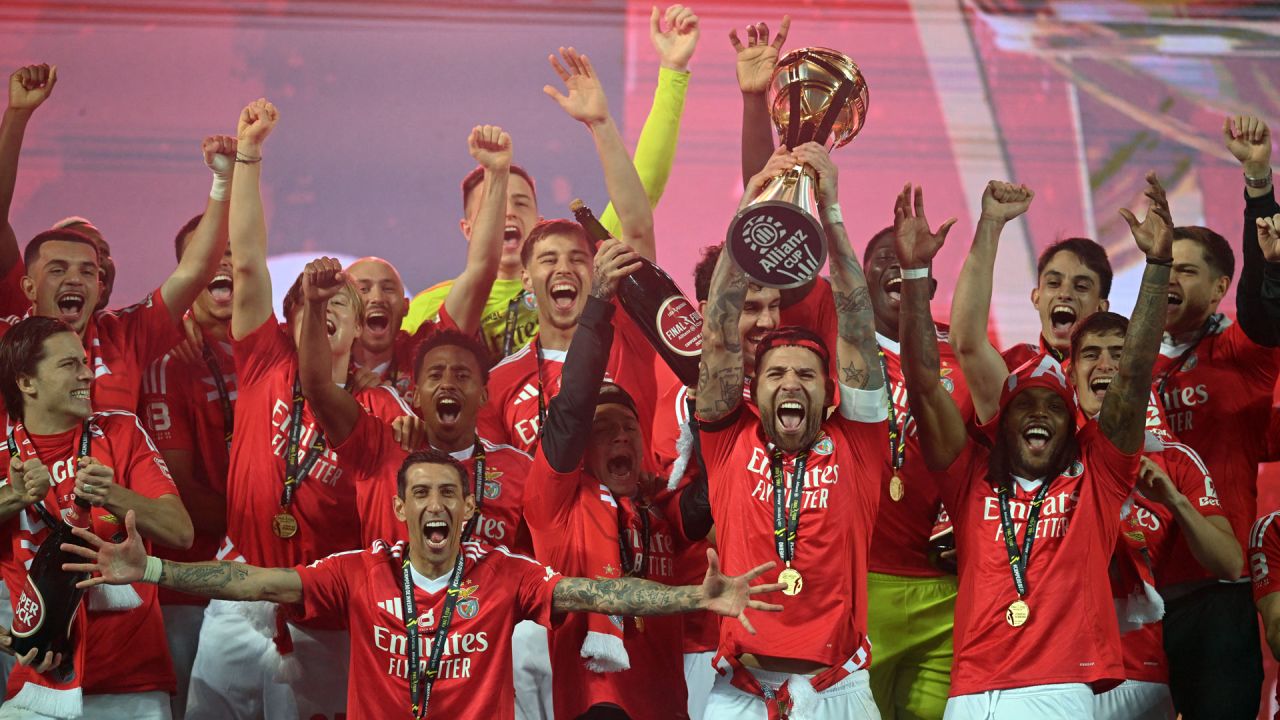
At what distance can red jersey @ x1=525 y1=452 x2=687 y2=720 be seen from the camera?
185 inches

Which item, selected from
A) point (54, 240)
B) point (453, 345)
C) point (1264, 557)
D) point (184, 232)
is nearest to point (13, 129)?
point (54, 240)

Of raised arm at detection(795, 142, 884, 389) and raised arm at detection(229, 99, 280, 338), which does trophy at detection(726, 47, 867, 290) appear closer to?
raised arm at detection(795, 142, 884, 389)

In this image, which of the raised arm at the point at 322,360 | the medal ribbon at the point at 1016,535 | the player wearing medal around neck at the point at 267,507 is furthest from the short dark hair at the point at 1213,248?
the raised arm at the point at 322,360

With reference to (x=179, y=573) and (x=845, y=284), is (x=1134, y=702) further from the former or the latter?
(x=179, y=573)

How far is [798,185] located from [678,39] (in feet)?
6.13

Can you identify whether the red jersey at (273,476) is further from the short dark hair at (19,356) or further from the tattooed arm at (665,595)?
the tattooed arm at (665,595)

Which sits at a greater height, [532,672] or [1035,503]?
[1035,503]

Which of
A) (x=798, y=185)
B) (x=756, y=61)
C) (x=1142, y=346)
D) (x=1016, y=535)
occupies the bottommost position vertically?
(x=1016, y=535)

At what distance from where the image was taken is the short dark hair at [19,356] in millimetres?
4664

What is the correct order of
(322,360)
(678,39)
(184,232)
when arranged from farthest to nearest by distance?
(678,39), (184,232), (322,360)

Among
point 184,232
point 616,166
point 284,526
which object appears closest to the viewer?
point 284,526

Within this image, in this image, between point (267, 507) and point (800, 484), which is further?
point (267, 507)

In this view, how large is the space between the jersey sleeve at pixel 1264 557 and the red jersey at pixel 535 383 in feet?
6.23

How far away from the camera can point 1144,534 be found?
5023mm
